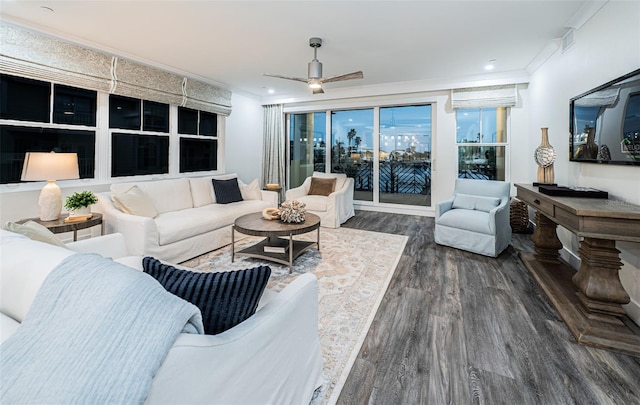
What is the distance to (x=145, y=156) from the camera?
4500mm

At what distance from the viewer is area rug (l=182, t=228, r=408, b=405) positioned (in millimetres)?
1764

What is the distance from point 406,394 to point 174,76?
16.6 ft

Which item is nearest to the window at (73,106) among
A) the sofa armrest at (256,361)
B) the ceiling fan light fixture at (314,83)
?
the ceiling fan light fixture at (314,83)

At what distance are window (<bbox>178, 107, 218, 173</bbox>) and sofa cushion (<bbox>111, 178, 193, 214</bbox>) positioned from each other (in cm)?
104

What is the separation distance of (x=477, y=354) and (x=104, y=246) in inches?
95.4

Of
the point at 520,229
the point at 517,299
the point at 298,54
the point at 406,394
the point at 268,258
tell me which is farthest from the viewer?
the point at 520,229

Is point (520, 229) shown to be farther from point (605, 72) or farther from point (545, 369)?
point (545, 369)

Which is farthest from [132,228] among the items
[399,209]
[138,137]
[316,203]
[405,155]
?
[405,155]

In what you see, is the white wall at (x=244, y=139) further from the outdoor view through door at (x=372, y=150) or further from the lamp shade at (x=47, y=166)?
the lamp shade at (x=47, y=166)

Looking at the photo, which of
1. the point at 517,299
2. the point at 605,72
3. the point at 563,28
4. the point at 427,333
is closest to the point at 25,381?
the point at 427,333

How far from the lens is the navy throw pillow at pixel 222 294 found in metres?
0.97

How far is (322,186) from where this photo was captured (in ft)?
18.0

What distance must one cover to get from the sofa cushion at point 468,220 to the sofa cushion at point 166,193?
11.4 feet

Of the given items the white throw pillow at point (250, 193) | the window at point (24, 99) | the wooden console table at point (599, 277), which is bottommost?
the wooden console table at point (599, 277)
